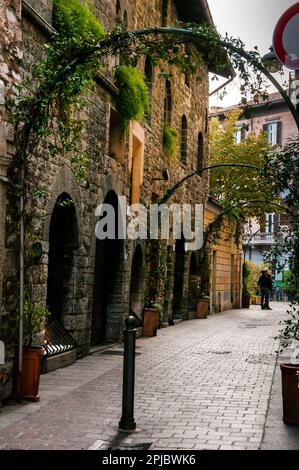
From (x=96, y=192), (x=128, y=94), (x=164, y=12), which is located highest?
(x=164, y=12)

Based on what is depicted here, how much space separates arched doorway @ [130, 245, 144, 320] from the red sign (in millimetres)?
8613

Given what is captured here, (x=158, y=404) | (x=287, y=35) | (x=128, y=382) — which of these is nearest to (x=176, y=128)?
(x=158, y=404)

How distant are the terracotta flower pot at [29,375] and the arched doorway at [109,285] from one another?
174 inches

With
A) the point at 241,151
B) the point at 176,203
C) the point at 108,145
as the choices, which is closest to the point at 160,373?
the point at 108,145

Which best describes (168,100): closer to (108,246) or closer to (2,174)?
(108,246)

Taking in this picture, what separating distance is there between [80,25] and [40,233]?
299 cm

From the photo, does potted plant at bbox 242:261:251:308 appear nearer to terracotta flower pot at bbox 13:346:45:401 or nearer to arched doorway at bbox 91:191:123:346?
arched doorway at bbox 91:191:123:346

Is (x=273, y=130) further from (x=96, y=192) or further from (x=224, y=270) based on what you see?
(x=96, y=192)

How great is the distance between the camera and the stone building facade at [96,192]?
5836mm

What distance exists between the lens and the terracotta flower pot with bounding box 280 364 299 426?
17.2ft

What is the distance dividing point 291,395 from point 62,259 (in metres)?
4.31

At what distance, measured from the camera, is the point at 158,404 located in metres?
5.98

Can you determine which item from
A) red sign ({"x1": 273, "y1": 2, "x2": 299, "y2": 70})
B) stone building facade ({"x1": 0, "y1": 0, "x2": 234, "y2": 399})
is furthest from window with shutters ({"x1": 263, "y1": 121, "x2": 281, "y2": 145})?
red sign ({"x1": 273, "y1": 2, "x2": 299, "y2": 70})

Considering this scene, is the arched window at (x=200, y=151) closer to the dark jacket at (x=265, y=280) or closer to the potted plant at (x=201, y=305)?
the potted plant at (x=201, y=305)
